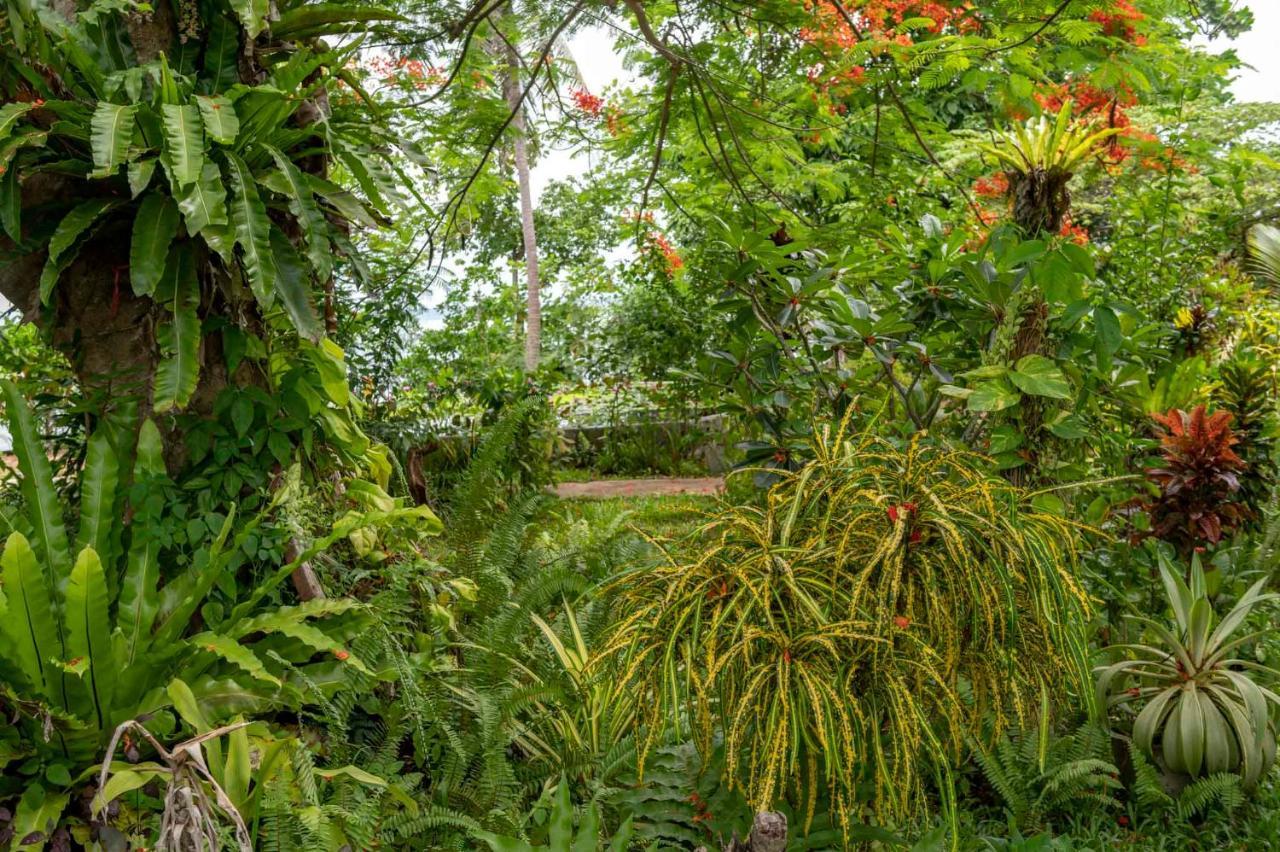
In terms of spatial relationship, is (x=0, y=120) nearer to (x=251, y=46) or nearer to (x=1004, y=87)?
(x=251, y=46)

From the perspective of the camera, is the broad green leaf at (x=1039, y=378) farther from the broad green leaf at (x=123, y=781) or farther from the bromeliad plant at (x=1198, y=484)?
the broad green leaf at (x=123, y=781)

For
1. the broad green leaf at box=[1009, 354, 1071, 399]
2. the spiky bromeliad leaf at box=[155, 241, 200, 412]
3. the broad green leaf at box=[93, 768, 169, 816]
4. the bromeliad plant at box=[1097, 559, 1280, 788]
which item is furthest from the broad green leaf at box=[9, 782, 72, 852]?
the bromeliad plant at box=[1097, 559, 1280, 788]

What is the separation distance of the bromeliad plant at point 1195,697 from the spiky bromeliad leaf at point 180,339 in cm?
290

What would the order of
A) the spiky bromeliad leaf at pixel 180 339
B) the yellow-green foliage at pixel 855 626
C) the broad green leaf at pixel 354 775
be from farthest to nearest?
the spiky bromeliad leaf at pixel 180 339 < the broad green leaf at pixel 354 775 < the yellow-green foliage at pixel 855 626

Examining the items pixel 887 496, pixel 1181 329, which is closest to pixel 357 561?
pixel 887 496

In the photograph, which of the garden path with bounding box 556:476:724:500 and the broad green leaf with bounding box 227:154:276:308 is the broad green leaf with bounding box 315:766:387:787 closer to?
the broad green leaf with bounding box 227:154:276:308

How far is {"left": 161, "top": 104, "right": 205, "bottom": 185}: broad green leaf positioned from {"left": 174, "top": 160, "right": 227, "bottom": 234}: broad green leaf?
2 centimetres

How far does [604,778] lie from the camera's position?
2781 mm

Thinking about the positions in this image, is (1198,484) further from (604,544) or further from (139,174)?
(139,174)

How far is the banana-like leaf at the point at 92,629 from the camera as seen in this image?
2.39 m

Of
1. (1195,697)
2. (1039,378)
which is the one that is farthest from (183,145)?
(1195,697)

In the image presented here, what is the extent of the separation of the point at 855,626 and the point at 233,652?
1.61 m

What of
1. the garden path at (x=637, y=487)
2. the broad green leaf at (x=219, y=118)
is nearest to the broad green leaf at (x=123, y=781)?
the broad green leaf at (x=219, y=118)

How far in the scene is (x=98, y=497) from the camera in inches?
108
